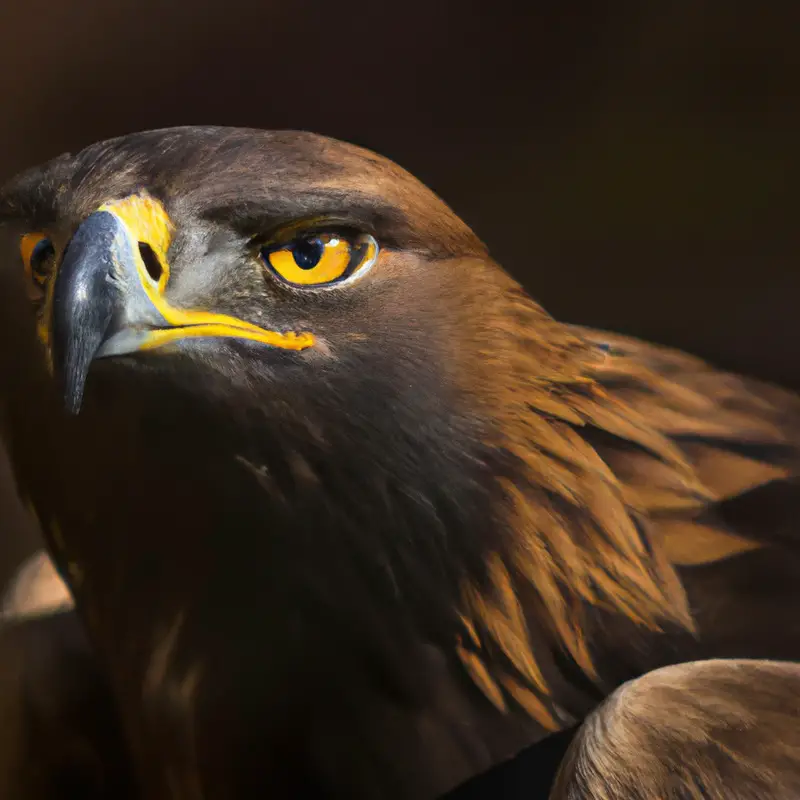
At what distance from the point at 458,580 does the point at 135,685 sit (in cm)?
34

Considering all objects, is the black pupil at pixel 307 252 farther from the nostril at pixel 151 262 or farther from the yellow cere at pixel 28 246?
the yellow cere at pixel 28 246

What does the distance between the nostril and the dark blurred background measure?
0.21 meters

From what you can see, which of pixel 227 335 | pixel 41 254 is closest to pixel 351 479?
pixel 227 335

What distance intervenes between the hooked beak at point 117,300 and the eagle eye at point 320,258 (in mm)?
48

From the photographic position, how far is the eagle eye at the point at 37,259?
0.62 m

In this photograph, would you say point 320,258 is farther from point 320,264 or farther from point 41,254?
point 41,254

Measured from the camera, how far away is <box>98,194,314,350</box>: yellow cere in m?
0.55

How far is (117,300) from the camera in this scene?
532mm

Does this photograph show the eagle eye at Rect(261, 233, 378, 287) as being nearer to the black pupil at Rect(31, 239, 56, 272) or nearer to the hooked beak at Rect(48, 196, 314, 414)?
the hooked beak at Rect(48, 196, 314, 414)

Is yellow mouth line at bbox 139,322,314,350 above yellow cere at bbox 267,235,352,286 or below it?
below

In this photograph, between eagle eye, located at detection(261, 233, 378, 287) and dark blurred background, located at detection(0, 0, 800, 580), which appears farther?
dark blurred background, located at detection(0, 0, 800, 580)

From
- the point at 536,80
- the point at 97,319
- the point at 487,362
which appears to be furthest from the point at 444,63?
the point at 97,319

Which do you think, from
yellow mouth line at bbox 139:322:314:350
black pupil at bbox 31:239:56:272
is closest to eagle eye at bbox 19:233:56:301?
black pupil at bbox 31:239:56:272

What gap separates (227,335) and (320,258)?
0.08 m
